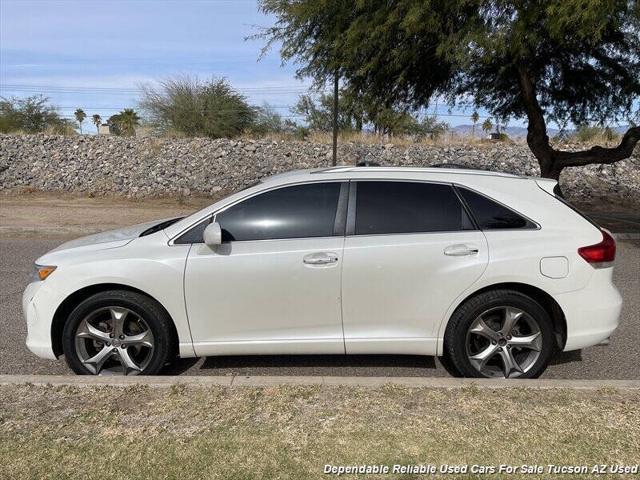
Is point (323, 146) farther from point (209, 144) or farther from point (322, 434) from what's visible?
point (322, 434)

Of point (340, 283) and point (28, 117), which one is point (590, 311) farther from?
point (28, 117)

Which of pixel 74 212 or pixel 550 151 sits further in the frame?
pixel 74 212

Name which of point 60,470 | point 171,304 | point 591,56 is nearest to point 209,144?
point 591,56

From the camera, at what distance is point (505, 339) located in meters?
4.39

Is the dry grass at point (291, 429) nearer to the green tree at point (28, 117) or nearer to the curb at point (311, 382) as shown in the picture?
the curb at point (311, 382)

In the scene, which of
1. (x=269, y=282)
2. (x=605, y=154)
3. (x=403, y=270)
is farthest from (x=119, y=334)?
(x=605, y=154)

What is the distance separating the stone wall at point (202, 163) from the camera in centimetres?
1995

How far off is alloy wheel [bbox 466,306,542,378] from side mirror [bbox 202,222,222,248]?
1.97 meters

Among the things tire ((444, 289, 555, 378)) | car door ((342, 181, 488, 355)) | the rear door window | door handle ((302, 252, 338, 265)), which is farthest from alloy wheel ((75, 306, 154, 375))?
tire ((444, 289, 555, 378))

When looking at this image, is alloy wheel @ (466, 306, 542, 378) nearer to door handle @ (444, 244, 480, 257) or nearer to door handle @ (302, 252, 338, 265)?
door handle @ (444, 244, 480, 257)

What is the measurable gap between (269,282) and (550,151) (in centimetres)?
1141

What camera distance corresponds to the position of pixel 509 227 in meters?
4.47

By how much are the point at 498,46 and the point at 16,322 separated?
814 cm

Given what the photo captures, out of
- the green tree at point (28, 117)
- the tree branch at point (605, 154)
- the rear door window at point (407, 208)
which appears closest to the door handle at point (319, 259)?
the rear door window at point (407, 208)
